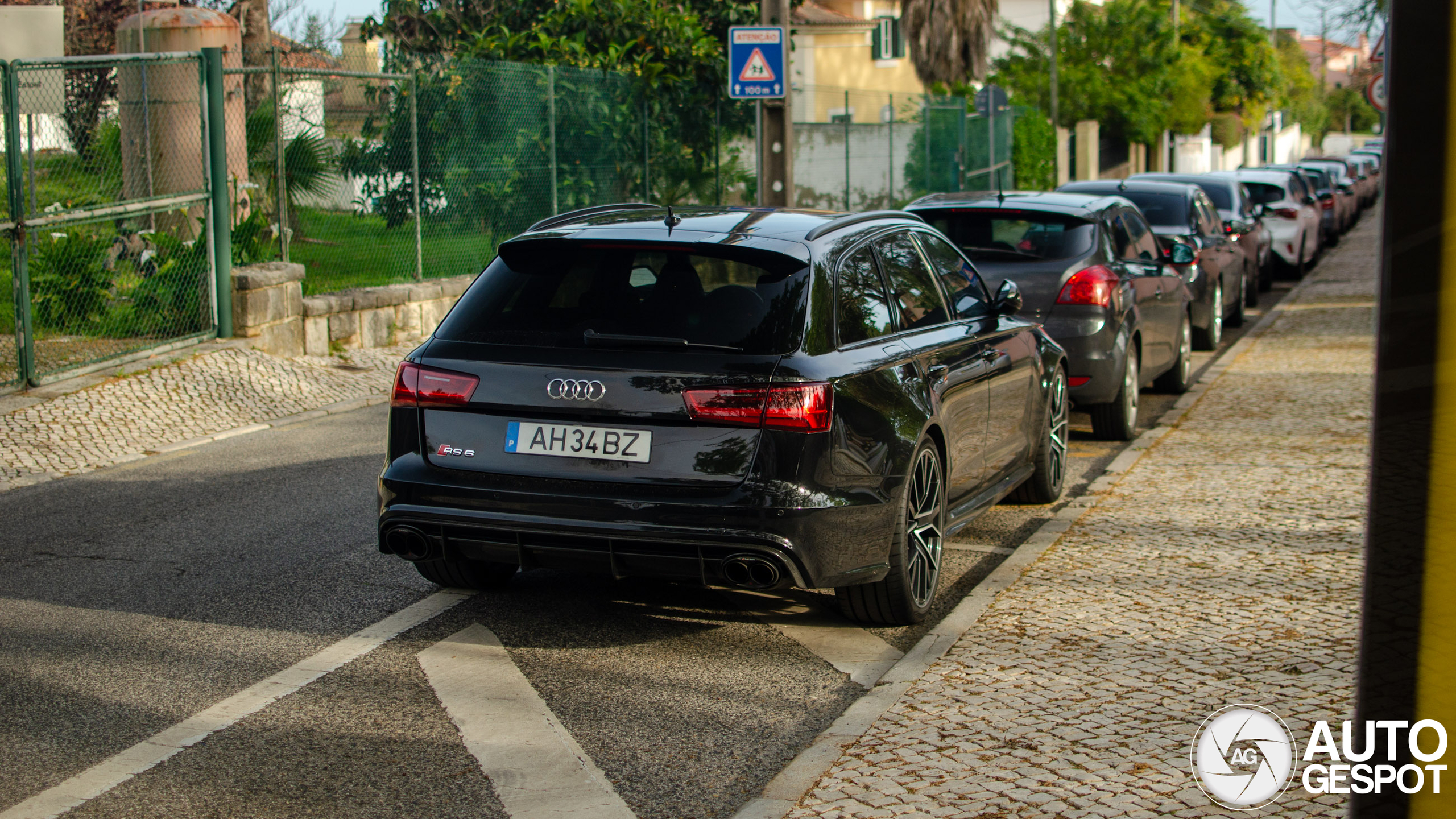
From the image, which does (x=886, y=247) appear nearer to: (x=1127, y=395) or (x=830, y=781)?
(x=830, y=781)

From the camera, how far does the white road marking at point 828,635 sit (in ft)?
Result: 16.6

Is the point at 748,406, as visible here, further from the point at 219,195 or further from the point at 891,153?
the point at 891,153

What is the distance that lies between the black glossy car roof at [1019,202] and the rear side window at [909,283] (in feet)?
10.8

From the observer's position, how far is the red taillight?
29.8ft

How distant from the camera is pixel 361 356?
41.9ft

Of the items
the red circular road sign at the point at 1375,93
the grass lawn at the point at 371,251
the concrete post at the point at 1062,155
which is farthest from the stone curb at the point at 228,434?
the concrete post at the point at 1062,155

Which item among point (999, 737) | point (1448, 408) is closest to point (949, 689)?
point (999, 737)

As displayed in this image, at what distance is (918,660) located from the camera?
4.99 meters

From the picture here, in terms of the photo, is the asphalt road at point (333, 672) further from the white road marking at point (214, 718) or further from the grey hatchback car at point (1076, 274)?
the grey hatchback car at point (1076, 274)

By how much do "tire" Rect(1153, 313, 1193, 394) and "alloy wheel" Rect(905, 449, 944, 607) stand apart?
20.7ft

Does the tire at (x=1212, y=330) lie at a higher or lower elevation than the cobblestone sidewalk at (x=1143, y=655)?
higher

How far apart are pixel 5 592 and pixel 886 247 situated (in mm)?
3777

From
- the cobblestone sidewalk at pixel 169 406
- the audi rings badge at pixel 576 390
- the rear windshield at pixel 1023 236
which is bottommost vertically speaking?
the cobblestone sidewalk at pixel 169 406

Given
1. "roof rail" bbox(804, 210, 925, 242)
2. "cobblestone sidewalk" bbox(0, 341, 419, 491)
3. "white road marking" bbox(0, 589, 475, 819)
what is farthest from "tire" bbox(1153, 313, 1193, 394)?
"white road marking" bbox(0, 589, 475, 819)
